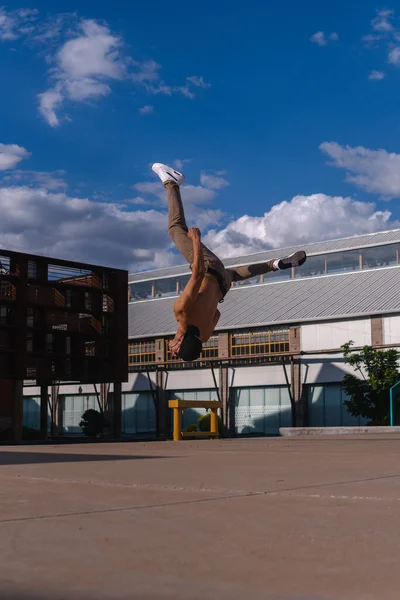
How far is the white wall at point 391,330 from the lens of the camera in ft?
149

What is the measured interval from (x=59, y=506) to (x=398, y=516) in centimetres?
245

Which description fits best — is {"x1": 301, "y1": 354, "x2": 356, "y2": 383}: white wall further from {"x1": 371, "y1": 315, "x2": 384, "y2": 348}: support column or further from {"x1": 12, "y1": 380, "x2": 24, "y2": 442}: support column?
{"x1": 12, "y1": 380, "x2": 24, "y2": 442}: support column

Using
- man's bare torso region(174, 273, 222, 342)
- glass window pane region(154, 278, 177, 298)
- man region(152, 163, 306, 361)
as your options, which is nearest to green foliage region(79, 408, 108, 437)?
glass window pane region(154, 278, 177, 298)

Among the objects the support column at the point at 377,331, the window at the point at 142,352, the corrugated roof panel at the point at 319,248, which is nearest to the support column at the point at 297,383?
the support column at the point at 377,331

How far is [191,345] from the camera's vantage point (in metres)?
17.5

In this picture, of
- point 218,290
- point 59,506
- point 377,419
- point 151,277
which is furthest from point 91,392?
point 59,506

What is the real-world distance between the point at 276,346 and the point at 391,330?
342 inches

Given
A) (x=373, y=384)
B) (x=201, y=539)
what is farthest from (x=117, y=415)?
(x=201, y=539)

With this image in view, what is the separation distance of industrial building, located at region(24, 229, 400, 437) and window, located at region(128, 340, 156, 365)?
80 mm

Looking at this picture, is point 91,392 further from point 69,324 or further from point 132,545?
point 132,545

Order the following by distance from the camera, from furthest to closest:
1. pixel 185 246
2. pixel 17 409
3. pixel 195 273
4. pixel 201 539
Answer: pixel 17 409 < pixel 185 246 < pixel 195 273 < pixel 201 539

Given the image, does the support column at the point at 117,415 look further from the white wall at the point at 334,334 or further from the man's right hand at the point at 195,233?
the man's right hand at the point at 195,233

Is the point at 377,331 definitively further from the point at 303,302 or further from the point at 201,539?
the point at 201,539

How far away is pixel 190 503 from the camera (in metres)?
5.65
